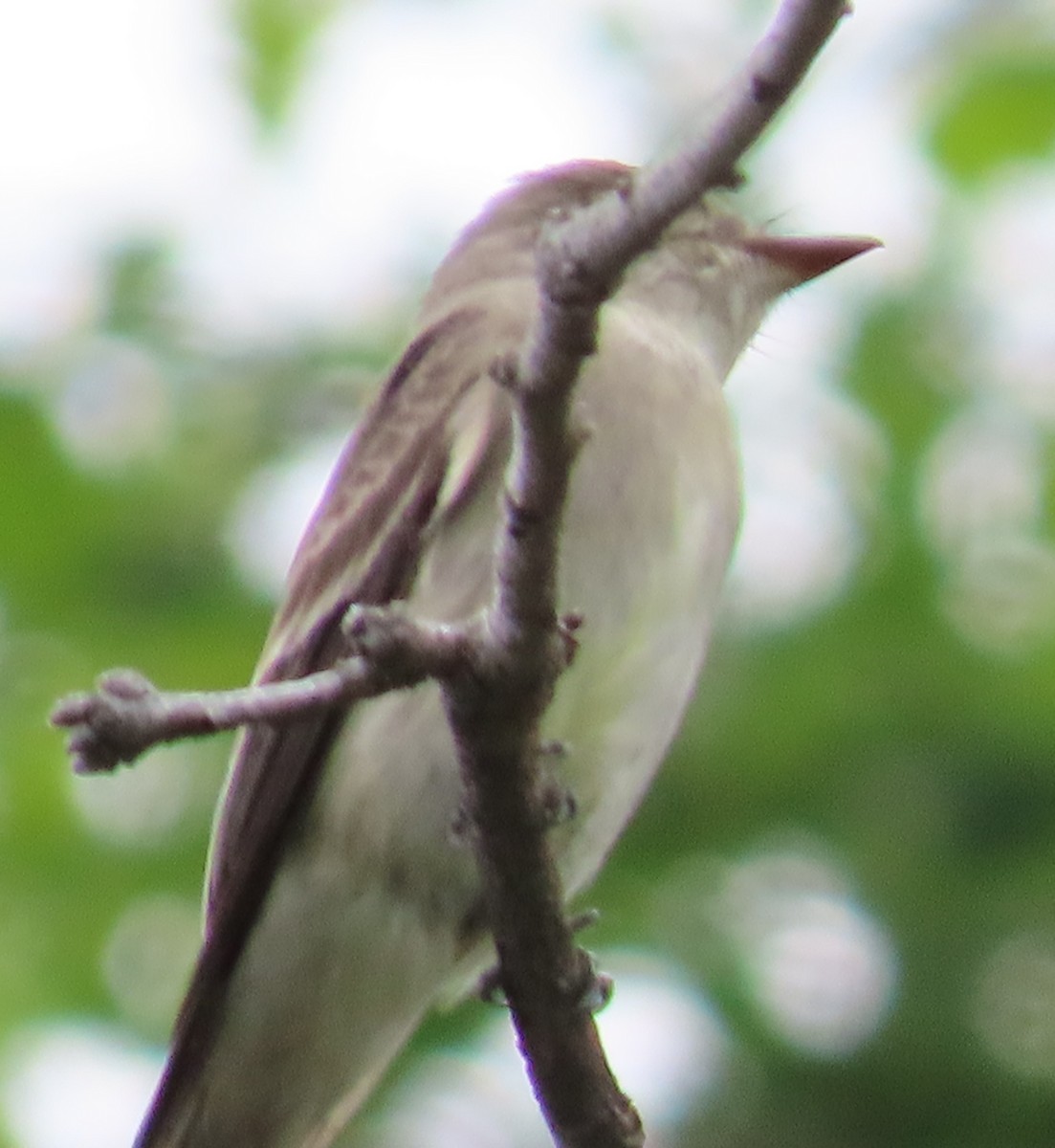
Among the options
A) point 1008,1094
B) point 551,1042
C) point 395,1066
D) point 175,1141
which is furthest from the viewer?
point 395,1066

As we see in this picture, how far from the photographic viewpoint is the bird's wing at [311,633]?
3.53 metres

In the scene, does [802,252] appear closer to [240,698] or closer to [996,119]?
[996,119]

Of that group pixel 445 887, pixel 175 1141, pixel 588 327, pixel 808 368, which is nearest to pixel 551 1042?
pixel 445 887

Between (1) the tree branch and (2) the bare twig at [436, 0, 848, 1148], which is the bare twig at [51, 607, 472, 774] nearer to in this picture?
(1) the tree branch

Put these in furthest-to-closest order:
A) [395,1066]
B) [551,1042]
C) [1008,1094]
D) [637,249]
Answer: [395,1066] → [1008,1094] → [551,1042] → [637,249]

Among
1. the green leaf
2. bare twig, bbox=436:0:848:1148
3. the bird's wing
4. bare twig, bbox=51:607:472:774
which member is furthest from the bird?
the green leaf

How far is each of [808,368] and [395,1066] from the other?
5.18ft

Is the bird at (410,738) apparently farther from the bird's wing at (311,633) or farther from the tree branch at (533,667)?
the tree branch at (533,667)

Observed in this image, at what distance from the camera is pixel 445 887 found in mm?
3574

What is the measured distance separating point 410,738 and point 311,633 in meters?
0.23

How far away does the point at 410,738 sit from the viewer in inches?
137

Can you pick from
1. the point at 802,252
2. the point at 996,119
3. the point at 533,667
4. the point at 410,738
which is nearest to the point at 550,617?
the point at 533,667

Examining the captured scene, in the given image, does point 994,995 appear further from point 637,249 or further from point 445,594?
point 637,249

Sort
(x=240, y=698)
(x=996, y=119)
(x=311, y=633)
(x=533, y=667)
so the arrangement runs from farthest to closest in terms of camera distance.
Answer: (x=996, y=119) → (x=311, y=633) → (x=533, y=667) → (x=240, y=698)
